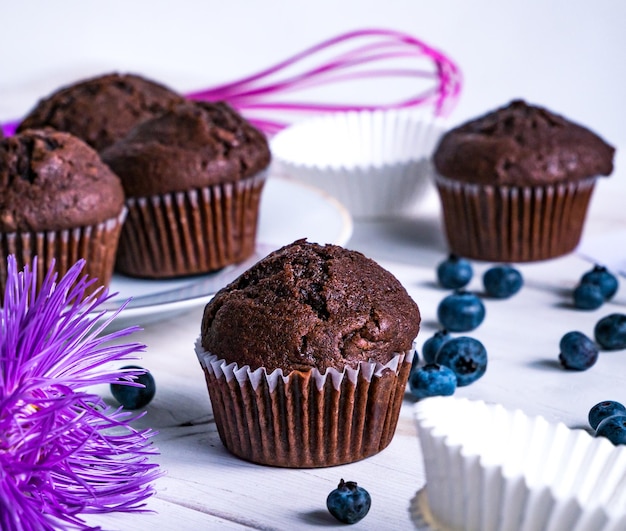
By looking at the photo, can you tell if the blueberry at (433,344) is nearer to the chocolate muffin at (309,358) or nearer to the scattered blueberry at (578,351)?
the scattered blueberry at (578,351)

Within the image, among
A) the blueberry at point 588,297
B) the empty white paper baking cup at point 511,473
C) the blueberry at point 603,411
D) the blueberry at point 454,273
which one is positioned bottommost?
the blueberry at point 454,273

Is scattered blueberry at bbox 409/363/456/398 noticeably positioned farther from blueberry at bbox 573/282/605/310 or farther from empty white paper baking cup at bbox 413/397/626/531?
blueberry at bbox 573/282/605/310

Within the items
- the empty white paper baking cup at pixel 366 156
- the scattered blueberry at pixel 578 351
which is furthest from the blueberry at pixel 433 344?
the empty white paper baking cup at pixel 366 156

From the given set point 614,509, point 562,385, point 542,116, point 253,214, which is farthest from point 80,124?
point 614,509

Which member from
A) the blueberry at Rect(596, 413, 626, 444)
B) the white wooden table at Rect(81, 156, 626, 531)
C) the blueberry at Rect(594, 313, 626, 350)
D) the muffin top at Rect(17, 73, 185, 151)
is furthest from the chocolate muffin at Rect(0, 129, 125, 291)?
the blueberry at Rect(596, 413, 626, 444)

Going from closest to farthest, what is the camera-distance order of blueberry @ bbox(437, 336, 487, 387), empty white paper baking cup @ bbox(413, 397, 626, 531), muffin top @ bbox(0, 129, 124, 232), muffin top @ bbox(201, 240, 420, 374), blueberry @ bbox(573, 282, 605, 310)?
empty white paper baking cup @ bbox(413, 397, 626, 531) < muffin top @ bbox(201, 240, 420, 374) < blueberry @ bbox(437, 336, 487, 387) < muffin top @ bbox(0, 129, 124, 232) < blueberry @ bbox(573, 282, 605, 310)
